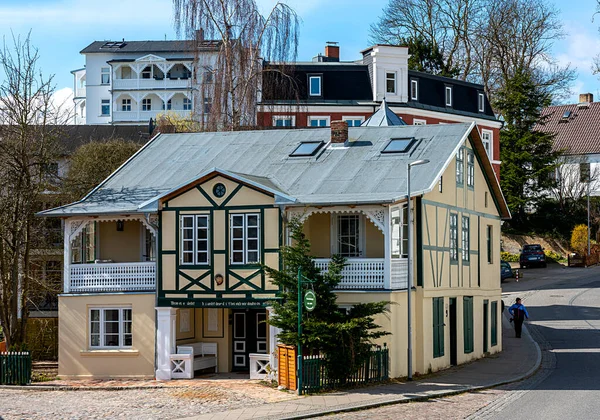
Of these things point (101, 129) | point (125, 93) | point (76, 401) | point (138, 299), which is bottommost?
point (76, 401)

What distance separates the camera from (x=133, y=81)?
290 feet

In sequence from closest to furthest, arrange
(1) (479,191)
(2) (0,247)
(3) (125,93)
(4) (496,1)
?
(2) (0,247)
(1) (479,191)
(4) (496,1)
(3) (125,93)

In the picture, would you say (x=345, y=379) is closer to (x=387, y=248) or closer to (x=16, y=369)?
(x=387, y=248)

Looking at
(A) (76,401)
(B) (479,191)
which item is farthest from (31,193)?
(B) (479,191)

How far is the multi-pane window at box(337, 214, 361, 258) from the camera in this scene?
30703 millimetres

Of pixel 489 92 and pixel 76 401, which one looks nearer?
pixel 76 401

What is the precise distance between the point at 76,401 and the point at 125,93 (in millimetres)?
64685

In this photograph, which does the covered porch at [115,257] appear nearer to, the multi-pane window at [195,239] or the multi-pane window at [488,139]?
the multi-pane window at [195,239]

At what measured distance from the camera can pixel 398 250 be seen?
1187 inches

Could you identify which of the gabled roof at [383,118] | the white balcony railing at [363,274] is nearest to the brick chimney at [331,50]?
the gabled roof at [383,118]

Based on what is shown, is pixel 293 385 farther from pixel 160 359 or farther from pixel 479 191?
pixel 479 191

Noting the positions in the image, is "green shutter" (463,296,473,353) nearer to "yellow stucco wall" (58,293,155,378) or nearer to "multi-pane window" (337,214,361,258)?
"multi-pane window" (337,214,361,258)

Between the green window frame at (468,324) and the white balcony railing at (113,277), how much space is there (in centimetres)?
1096

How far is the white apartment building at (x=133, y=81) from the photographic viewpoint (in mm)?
87750
